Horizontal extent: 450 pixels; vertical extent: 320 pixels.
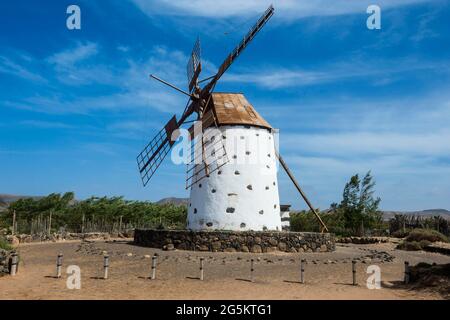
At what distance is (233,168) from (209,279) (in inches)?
362

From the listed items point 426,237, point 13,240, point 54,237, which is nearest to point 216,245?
point 13,240

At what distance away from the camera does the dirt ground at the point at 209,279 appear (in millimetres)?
10438

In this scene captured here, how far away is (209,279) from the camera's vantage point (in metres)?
12.4

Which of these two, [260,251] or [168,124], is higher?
→ [168,124]

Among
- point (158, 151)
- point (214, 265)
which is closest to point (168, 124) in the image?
point (158, 151)

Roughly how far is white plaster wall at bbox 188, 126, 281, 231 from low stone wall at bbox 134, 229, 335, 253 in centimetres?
201

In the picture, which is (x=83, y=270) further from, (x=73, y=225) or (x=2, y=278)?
(x=73, y=225)

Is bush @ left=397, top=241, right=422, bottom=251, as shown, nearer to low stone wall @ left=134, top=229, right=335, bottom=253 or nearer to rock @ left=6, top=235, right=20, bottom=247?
low stone wall @ left=134, top=229, right=335, bottom=253

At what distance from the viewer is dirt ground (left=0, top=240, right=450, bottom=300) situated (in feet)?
34.2

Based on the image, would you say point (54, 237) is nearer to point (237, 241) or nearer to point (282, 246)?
point (237, 241)

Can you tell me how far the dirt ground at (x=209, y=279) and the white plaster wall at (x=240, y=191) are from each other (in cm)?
295

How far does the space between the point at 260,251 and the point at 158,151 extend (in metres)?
10.3

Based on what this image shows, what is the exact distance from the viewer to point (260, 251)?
18.3 metres
